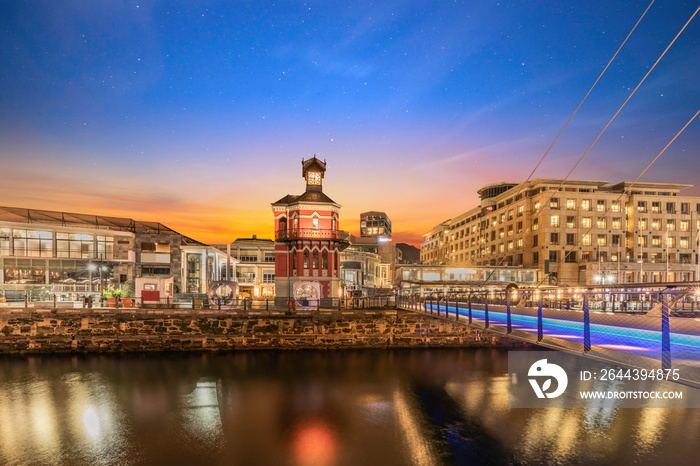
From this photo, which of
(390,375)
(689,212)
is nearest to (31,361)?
(390,375)

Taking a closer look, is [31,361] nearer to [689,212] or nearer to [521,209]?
[521,209]

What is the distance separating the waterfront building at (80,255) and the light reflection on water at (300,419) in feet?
38.0

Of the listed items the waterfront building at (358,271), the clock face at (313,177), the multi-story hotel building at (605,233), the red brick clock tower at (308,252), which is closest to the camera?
the red brick clock tower at (308,252)

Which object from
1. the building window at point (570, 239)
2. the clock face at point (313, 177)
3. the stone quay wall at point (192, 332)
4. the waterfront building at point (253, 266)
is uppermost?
the clock face at point (313, 177)

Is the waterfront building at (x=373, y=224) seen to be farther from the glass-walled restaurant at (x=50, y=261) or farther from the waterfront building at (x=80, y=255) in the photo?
the glass-walled restaurant at (x=50, y=261)

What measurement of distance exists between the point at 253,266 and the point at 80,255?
2359 cm

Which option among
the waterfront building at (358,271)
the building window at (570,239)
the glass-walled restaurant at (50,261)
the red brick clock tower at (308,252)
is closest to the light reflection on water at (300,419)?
the red brick clock tower at (308,252)

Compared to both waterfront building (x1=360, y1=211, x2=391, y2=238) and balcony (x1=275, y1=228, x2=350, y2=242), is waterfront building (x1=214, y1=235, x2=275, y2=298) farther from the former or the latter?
waterfront building (x1=360, y1=211, x2=391, y2=238)

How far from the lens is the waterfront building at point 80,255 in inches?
1448

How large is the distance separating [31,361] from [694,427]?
133 ft

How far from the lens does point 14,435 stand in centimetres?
1645

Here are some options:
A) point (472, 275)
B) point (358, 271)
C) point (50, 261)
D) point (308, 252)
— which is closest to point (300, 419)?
point (308, 252)

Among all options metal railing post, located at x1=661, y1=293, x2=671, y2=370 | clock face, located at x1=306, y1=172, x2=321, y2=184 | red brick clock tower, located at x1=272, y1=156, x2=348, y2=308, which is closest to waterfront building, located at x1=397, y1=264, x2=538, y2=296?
red brick clock tower, located at x1=272, y1=156, x2=348, y2=308

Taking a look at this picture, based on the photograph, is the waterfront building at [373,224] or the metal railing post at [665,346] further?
the waterfront building at [373,224]
